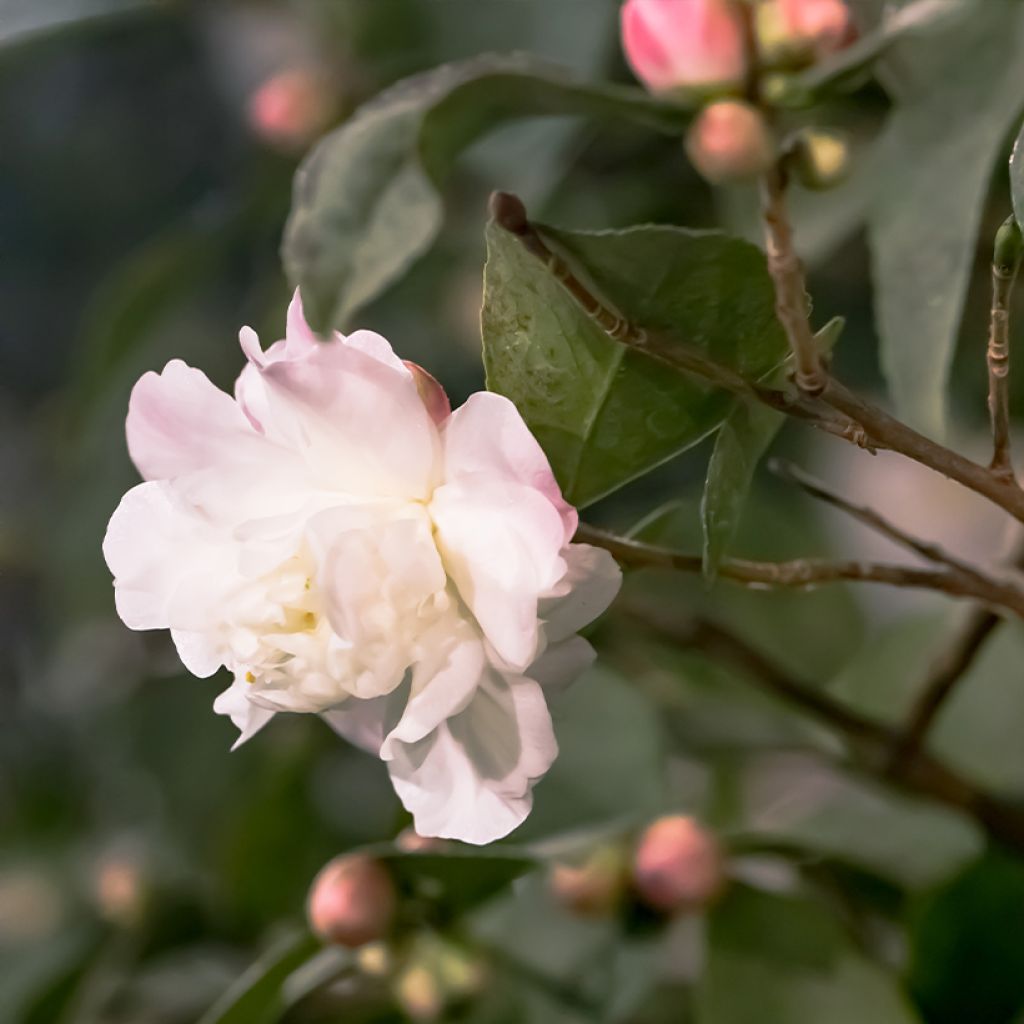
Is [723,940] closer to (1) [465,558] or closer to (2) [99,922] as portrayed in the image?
(1) [465,558]

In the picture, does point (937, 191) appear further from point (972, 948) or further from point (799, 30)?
point (972, 948)

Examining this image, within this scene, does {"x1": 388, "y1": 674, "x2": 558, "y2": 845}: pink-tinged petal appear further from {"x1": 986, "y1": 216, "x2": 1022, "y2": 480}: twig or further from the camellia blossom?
{"x1": 986, "y1": 216, "x2": 1022, "y2": 480}: twig

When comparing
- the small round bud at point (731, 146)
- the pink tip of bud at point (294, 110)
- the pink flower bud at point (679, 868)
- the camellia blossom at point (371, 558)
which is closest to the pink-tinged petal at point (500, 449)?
the camellia blossom at point (371, 558)

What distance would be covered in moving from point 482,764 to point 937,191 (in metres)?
0.24

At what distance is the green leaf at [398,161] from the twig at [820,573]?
8 cm

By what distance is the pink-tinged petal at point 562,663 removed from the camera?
27 centimetres

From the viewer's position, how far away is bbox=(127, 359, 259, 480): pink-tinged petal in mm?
268

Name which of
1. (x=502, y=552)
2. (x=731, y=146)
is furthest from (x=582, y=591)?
(x=731, y=146)

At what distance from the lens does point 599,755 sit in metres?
0.49

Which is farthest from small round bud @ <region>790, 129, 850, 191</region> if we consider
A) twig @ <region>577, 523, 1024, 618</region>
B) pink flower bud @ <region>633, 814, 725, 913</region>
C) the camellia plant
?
pink flower bud @ <region>633, 814, 725, 913</region>

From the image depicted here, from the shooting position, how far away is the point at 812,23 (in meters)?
0.36

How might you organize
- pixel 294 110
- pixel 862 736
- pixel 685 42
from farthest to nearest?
1. pixel 294 110
2. pixel 862 736
3. pixel 685 42

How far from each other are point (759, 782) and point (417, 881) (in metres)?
0.31

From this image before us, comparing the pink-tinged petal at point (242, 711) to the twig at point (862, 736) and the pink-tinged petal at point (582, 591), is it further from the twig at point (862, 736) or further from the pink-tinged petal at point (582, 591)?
the twig at point (862, 736)
